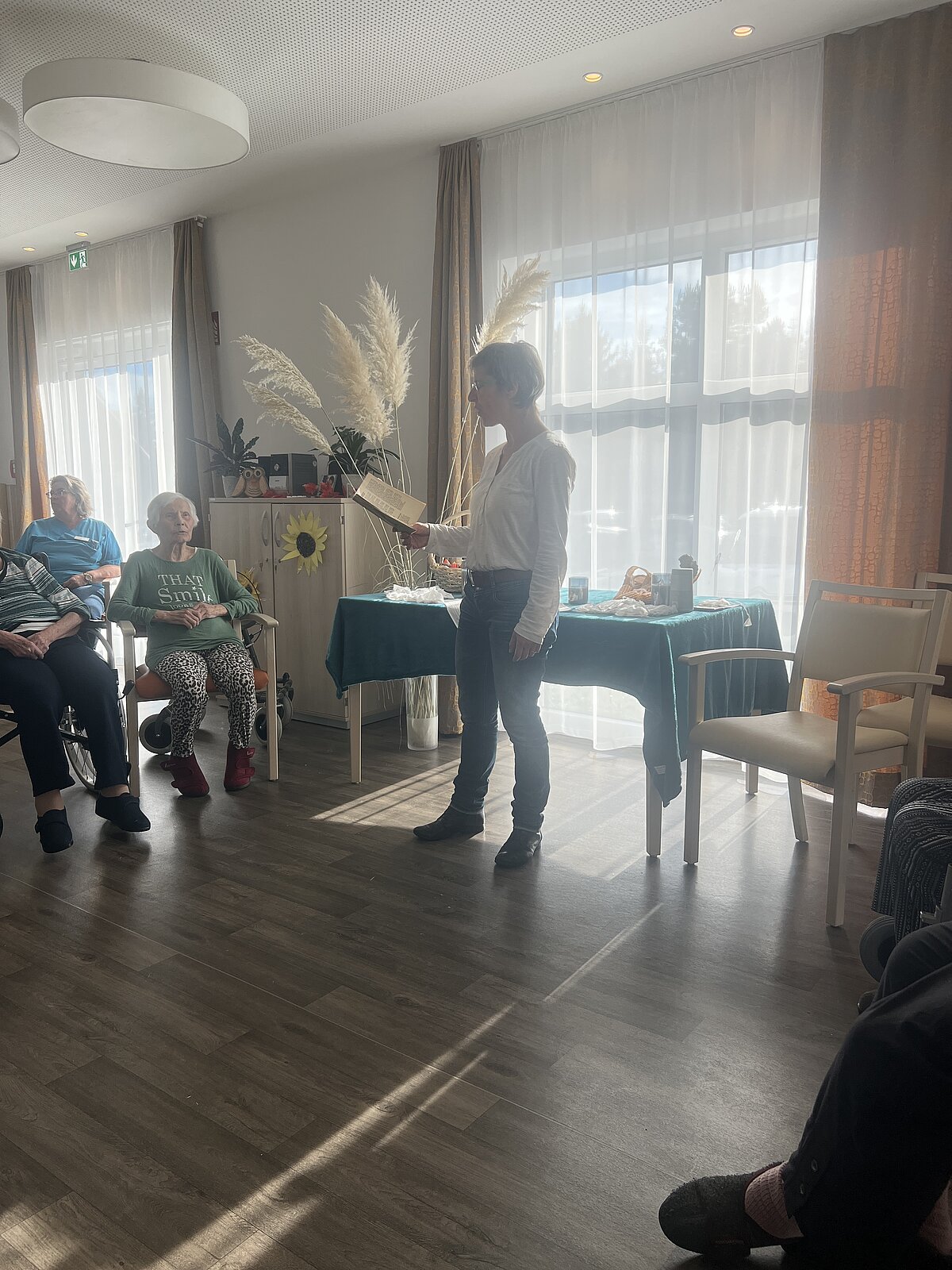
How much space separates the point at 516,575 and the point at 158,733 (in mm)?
2123

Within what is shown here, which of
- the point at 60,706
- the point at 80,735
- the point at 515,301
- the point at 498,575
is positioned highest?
the point at 515,301

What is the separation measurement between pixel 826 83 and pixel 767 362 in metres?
0.94

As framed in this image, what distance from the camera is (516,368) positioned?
2639 millimetres

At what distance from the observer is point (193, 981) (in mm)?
2141

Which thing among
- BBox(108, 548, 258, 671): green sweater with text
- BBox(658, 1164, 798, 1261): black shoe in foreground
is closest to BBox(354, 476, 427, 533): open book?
BBox(108, 548, 258, 671): green sweater with text

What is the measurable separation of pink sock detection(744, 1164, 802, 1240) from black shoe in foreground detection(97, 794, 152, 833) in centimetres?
228

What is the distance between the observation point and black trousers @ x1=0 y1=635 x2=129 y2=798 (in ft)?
9.80

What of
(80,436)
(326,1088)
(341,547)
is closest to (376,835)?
(326,1088)

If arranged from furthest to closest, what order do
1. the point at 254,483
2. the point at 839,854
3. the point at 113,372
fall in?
the point at 113,372, the point at 254,483, the point at 839,854

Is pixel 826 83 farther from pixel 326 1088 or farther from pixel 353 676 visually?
pixel 326 1088

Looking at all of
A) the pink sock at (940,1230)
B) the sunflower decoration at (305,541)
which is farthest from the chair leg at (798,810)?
the sunflower decoration at (305,541)

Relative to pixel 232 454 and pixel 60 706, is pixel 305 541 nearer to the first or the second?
pixel 232 454

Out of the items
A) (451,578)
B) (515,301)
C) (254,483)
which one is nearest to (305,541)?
(254,483)

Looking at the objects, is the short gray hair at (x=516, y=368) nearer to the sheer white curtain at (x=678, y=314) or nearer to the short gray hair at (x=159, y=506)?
the sheer white curtain at (x=678, y=314)
